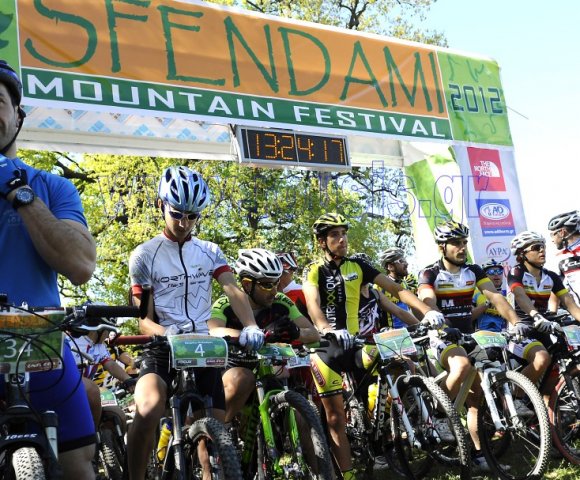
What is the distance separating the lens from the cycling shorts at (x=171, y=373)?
14.6 feet

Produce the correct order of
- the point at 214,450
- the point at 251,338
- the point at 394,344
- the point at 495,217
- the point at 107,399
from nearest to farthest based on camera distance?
the point at 214,450 < the point at 251,338 < the point at 394,344 < the point at 107,399 < the point at 495,217

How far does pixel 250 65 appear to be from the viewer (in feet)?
33.3

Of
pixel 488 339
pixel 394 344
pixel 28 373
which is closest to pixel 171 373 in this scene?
pixel 28 373

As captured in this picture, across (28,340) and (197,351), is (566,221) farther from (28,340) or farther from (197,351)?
(28,340)

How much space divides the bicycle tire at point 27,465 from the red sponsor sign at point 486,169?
1035 centimetres

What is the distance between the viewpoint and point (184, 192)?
466cm

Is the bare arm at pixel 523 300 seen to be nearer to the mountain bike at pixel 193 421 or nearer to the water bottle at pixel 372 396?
the water bottle at pixel 372 396

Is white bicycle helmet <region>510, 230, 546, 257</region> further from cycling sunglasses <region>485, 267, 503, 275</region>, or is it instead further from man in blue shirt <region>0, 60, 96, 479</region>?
man in blue shirt <region>0, 60, 96, 479</region>

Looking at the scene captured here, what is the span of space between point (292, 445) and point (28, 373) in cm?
252

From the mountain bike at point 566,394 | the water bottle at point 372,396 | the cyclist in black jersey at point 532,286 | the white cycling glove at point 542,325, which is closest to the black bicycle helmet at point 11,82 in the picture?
the water bottle at point 372,396

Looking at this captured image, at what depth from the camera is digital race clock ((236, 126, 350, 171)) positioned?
10.1 m

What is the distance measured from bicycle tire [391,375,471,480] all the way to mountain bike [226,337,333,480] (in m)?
1.35

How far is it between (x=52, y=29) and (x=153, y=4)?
137cm

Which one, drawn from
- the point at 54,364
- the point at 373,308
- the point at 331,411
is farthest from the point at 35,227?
the point at 373,308
